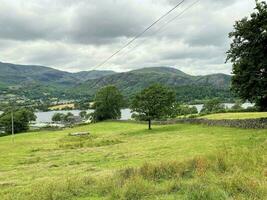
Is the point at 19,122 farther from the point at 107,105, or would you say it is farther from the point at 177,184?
the point at 177,184

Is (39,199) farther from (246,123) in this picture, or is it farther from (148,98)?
(148,98)

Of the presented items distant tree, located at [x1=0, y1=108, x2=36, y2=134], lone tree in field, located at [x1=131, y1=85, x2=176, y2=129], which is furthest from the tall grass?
distant tree, located at [x1=0, y1=108, x2=36, y2=134]

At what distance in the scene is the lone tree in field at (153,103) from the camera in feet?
224

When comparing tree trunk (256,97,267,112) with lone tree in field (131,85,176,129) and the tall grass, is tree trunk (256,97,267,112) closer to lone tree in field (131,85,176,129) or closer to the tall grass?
lone tree in field (131,85,176,129)

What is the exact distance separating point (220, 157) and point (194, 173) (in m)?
2.71

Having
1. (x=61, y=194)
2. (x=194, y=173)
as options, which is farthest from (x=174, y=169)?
(x=61, y=194)

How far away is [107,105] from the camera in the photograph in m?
120

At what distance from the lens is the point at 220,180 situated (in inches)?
521

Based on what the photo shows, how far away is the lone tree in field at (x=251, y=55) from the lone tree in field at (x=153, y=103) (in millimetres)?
24204

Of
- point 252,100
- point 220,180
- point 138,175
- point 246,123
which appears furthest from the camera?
point 246,123

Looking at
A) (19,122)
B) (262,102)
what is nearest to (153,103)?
(262,102)

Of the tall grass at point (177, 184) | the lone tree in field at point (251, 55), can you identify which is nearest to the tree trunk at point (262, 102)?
the lone tree in field at point (251, 55)

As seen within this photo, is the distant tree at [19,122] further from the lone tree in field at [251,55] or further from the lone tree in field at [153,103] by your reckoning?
Answer: the lone tree in field at [251,55]

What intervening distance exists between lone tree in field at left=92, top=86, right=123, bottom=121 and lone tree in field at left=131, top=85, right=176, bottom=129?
2002 inches
